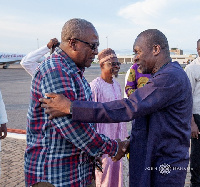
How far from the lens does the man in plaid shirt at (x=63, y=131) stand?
1872 millimetres

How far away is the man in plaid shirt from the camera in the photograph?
187 centimetres

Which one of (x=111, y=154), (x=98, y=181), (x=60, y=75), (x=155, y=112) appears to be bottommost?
(x=98, y=181)

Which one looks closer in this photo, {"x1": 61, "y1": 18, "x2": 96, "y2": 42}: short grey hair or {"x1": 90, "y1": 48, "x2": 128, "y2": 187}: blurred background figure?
{"x1": 61, "y1": 18, "x2": 96, "y2": 42}: short grey hair

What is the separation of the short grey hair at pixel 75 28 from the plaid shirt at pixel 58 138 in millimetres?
192

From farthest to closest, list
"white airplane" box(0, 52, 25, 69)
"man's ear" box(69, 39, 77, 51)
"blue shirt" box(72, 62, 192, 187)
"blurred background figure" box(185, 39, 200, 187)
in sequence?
1. "white airplane" box(0, 52, 25, 69)
2. "blurred background figure" box(185, 39, 200, 187)
3. "man's ear" box(69, 39, 77, 51)
4. "blue shirt" box(72, 62, 192, 187)

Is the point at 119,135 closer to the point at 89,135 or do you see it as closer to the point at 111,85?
the point at 111,85

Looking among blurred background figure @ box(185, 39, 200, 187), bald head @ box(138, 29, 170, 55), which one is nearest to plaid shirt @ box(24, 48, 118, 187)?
bald head @ box(138, 29, 170, 55)

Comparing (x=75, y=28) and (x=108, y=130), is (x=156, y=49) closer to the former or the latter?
(x=75, y=28)

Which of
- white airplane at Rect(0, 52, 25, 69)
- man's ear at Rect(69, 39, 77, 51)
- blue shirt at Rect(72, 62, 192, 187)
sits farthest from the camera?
white airplane at Rect(0, 52, 25, 69)

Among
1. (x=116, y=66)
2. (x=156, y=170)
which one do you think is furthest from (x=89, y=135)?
(x=116, y=66)

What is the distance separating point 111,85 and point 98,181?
4.72ft

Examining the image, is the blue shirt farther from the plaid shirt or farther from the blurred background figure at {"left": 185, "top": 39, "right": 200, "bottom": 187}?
the blurred background figure at {"left": 185, "top": 39, "right": 200, "bottom": 187}

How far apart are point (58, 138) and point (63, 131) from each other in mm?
101

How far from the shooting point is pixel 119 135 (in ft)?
13.2
